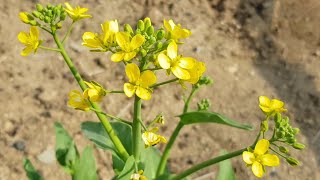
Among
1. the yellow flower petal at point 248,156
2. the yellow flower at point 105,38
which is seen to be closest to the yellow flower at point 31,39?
the yellow flower at point 105,38

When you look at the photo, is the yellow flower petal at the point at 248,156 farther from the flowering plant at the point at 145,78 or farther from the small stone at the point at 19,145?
the small stone at the point at 19,145

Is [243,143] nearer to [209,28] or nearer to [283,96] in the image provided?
[283,96]

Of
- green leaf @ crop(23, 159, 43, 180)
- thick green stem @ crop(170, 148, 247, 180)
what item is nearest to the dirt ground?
green leaf @ crop(23, 159, 43, 180)

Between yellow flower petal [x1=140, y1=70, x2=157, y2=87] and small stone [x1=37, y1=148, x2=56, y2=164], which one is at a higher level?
yellow flower petal [x1=140, y1=70, x2=157, y2=87]

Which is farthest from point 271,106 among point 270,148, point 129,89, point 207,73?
point 207,73

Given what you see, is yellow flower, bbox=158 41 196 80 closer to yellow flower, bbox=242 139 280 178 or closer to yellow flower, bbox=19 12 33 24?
yellow flower, bbox=242 139 280 178
